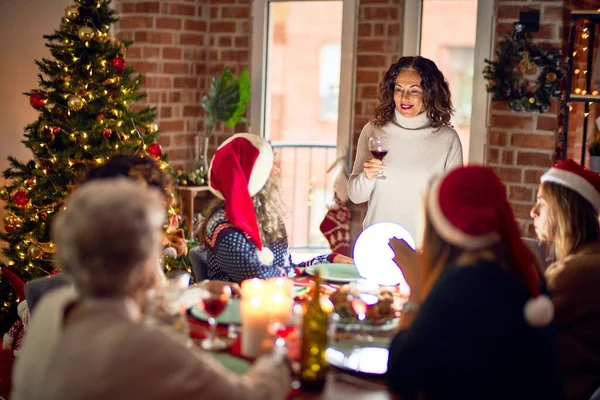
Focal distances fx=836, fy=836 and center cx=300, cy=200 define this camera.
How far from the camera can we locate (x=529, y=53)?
15.2 ft

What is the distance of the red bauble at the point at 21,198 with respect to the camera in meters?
4.20

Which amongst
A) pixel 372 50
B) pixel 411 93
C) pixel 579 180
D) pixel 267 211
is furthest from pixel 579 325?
pixel 372 50

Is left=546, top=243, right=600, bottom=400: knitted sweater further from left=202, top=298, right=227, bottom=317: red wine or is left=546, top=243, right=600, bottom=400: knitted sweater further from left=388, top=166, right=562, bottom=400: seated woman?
left=202, top=298, right=227, bottom=317: red wine

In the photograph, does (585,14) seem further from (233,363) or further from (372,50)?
(233,363)

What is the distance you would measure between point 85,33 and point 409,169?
5.73 ft

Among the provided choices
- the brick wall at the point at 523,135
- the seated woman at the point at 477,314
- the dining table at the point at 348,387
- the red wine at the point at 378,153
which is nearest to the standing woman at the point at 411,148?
the red wine at the point at 378,153

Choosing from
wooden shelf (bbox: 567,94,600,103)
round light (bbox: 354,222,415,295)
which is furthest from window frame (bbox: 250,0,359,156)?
round light (bbox: 354,222,415,295)

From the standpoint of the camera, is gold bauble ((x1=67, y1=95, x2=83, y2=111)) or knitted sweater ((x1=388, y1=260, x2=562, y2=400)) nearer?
knitted sweater ((x1=388, y1=260, x2=562, y2=400))

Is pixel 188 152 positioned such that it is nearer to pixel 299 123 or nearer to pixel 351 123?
pixel 351 123

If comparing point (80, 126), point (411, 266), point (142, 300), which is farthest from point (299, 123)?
point (142, 300)

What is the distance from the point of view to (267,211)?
3047mm

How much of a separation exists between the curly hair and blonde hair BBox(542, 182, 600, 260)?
4.06 ft

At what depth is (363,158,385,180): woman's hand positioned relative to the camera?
3.39 m

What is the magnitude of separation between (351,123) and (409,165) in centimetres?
185
